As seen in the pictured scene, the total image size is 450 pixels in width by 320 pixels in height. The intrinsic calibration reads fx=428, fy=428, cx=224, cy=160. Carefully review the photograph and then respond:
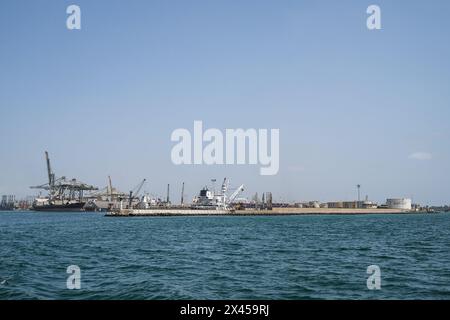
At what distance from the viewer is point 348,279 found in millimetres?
21562

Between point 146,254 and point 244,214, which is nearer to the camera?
point 146,254

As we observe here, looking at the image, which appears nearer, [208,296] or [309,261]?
[208,296]

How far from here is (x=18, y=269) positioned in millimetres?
25484
